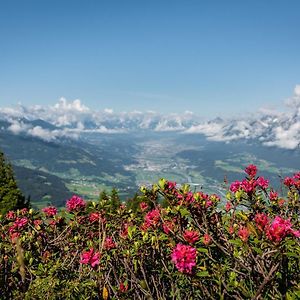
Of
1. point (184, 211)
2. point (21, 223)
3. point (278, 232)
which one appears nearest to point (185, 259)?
point (278, 232)

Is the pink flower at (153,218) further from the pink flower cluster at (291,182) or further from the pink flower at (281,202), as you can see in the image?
the pink flower cluster at (291,182)

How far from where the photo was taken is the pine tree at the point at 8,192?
39.3m

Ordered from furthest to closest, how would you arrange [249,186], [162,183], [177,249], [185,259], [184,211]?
[249,186] → [162,183] → [184,211] → [177,249] → [185,259]

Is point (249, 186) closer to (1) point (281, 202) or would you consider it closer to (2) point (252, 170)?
(2) point (252, 170)

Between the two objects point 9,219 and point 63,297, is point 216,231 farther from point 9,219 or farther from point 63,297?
point 9,219

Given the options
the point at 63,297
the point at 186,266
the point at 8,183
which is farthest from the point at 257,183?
the point at 8,183

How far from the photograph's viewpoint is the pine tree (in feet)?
129

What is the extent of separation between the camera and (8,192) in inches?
1597

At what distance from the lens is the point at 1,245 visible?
7.48 meters

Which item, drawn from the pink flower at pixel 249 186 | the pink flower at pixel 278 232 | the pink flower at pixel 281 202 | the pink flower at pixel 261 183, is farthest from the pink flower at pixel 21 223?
the pink flower at pixel 278 232

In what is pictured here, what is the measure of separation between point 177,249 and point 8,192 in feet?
131

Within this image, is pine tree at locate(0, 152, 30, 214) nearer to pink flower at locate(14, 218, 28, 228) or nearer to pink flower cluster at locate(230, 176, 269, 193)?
pink flower at locate(14, 218, 28, 228)

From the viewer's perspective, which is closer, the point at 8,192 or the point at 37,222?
the point at 37,222

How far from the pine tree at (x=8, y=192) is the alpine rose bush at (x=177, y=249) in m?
32.8
